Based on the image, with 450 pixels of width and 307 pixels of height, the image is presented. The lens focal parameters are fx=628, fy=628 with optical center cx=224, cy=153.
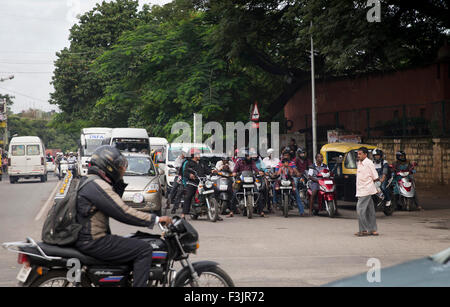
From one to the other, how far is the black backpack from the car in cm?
226

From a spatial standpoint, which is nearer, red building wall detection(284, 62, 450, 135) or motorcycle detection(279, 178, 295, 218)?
motorcycle detection(279, 178, 295, 218)

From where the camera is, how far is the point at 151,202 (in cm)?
1628

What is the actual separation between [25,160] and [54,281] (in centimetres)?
3472

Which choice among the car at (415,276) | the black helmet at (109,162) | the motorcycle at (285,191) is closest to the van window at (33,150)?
the motorcycle at (285,191)

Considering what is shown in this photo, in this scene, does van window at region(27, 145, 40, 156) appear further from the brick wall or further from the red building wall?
the brick wall

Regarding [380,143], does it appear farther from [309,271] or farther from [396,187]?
[309,271]

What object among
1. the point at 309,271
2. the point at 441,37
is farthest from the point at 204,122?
the point at 309,271

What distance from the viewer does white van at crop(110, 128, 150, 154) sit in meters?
29.0

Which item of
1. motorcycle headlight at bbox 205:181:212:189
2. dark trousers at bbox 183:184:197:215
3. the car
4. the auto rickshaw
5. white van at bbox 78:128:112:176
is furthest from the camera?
white van at bbox 78:128:112:176

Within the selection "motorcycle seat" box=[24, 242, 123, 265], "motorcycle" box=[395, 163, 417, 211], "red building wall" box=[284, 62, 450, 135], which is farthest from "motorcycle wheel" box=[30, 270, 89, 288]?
"red building wall" box=[284, 62, 450, 135]

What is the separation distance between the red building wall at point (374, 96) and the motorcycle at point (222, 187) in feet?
36.7

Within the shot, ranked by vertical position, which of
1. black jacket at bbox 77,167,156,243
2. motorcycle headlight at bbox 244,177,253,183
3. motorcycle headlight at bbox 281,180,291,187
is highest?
black jacket at bbox 77,167,156,243

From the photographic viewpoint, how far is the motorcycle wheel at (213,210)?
15.5 m
